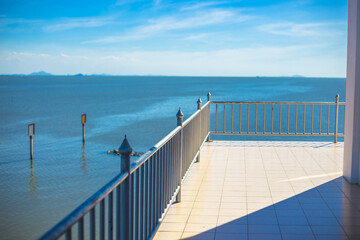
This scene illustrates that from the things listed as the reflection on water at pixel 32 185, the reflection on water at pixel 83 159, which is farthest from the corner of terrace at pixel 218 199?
the reflection on water at pixel 83 159

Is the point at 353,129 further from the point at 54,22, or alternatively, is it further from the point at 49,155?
the point at 54,22

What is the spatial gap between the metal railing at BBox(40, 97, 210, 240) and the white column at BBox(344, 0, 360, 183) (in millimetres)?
2328

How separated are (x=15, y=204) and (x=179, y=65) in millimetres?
80755

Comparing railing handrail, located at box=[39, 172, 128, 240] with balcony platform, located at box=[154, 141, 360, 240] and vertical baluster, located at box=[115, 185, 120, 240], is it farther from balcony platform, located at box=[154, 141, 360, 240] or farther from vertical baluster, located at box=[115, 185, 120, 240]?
balcony platform, located at box=[154, 141, 360, 240]

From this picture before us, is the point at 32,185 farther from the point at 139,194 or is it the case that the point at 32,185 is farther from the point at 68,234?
the point at 68,234

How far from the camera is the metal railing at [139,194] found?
1710 mm

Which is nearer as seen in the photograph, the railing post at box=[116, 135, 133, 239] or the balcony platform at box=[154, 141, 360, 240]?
the railing post at box=[116, 135, 133, 239]

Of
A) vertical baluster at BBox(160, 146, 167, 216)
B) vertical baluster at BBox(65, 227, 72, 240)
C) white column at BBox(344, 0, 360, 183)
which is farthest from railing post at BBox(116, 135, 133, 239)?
white column at BBox(344, 0, 360, 183)

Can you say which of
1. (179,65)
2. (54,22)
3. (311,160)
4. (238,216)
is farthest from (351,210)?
(54,22)

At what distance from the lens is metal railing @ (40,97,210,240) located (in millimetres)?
1710

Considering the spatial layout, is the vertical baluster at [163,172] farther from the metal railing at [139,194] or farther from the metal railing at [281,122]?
the metal railing at [281,122]

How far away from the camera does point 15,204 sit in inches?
403

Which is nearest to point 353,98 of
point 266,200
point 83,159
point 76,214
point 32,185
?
point 266,200

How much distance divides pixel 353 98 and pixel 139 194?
12.0ft
